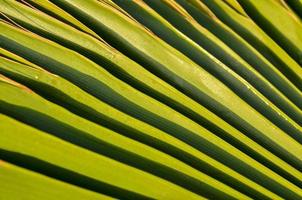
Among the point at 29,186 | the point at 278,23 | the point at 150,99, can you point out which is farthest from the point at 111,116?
the point at 278,23

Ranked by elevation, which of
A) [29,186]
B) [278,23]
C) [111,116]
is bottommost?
[29,186]

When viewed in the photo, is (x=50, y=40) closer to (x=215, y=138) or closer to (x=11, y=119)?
(x=11, y=119)

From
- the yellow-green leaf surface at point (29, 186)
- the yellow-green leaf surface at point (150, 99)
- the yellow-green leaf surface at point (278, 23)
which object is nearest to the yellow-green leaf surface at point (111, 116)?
the yellow-green leaf surface at point (150, 99)

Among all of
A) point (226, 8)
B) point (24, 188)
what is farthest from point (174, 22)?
point (24, 188)

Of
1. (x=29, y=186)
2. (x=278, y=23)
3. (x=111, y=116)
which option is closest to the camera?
(x=29, y=186)

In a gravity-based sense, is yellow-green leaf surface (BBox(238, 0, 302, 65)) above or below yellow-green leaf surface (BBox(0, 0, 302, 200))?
above

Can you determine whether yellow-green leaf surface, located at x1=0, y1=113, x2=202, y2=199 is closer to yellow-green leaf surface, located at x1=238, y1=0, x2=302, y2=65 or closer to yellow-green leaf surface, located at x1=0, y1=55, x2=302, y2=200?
yellow-green leaf surface, located at x1=0, y1=55, x2=302, y2=200

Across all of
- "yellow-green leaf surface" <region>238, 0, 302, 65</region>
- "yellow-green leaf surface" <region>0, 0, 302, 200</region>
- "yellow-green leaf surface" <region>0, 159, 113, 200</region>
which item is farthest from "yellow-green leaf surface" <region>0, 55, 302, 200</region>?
"yellow-green leaf surface" <region>238, 0, 302, 65</region>

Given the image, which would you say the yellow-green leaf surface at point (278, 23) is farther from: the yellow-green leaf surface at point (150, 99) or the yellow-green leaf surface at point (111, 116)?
the yellow-green leaf surface at point (111, 116)

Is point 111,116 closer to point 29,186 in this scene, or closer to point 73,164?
point 73,164

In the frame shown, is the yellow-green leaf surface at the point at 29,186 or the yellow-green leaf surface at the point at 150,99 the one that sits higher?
the yellow-green leaf surface at the point at 150,99

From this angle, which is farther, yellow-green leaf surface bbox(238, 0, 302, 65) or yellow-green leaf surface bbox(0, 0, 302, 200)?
yellow-green leaf surface bbox(238, 0, 302, 65)
